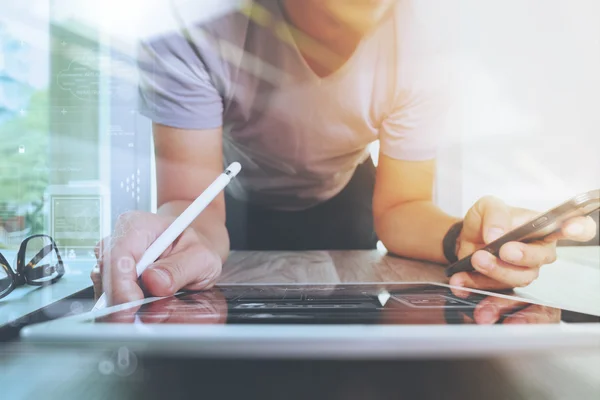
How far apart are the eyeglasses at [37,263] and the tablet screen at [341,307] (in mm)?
183

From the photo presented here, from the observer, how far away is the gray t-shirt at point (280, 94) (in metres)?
0.55

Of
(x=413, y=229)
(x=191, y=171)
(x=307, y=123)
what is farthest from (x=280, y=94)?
(x=413, y=229)

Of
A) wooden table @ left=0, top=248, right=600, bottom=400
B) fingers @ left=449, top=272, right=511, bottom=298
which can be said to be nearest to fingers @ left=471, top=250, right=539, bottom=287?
fingers @ left=449, top=272, right=511, bottom=298

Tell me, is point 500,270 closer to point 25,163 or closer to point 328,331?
point 328,331

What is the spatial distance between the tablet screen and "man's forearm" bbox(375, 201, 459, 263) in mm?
103

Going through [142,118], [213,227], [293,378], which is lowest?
[293,378]

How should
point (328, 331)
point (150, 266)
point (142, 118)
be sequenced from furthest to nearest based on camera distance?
1. point (142, 118)
2. point (150, 266)
3. point (328, 331)

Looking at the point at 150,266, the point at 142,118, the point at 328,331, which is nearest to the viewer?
the point at 328,331

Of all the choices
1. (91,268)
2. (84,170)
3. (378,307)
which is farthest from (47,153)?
(378,307)

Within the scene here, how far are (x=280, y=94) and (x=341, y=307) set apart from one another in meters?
0.35

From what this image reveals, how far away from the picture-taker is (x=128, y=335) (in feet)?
0.98

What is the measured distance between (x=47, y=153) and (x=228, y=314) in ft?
1.11

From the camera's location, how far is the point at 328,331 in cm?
29

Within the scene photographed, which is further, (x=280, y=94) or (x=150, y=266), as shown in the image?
(x=280, y=94)
